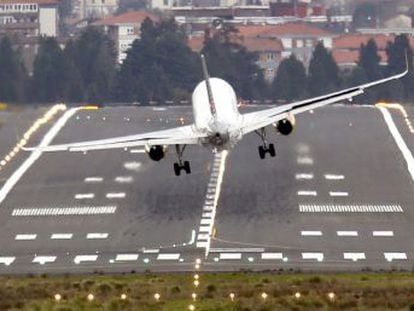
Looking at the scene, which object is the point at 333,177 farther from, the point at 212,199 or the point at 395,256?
the point at 395,256

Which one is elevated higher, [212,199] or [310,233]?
[310,233]

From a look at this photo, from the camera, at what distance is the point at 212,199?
523 feet

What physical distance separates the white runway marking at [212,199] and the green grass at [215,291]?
38.3ft

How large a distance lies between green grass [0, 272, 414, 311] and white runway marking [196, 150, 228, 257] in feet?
38.3

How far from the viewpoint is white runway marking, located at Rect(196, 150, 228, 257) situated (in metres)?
146

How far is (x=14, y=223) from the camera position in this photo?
500ft

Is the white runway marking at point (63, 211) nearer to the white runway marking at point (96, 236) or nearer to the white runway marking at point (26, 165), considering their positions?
the white runway marking at point (26, 165)

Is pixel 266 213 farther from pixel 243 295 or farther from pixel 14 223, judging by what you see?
pixel 243 295

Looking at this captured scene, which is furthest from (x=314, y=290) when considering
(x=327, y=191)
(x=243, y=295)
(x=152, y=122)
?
(x=152, y=122)

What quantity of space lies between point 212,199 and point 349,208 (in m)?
8.67

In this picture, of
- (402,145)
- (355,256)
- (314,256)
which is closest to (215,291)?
(314,256)

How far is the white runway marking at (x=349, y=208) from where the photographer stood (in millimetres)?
154625

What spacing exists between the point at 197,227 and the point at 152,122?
5040cm

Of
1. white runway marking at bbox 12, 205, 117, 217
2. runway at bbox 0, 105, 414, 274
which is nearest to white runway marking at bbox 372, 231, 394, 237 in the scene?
runway at bbox 0, 105, 414, 274
